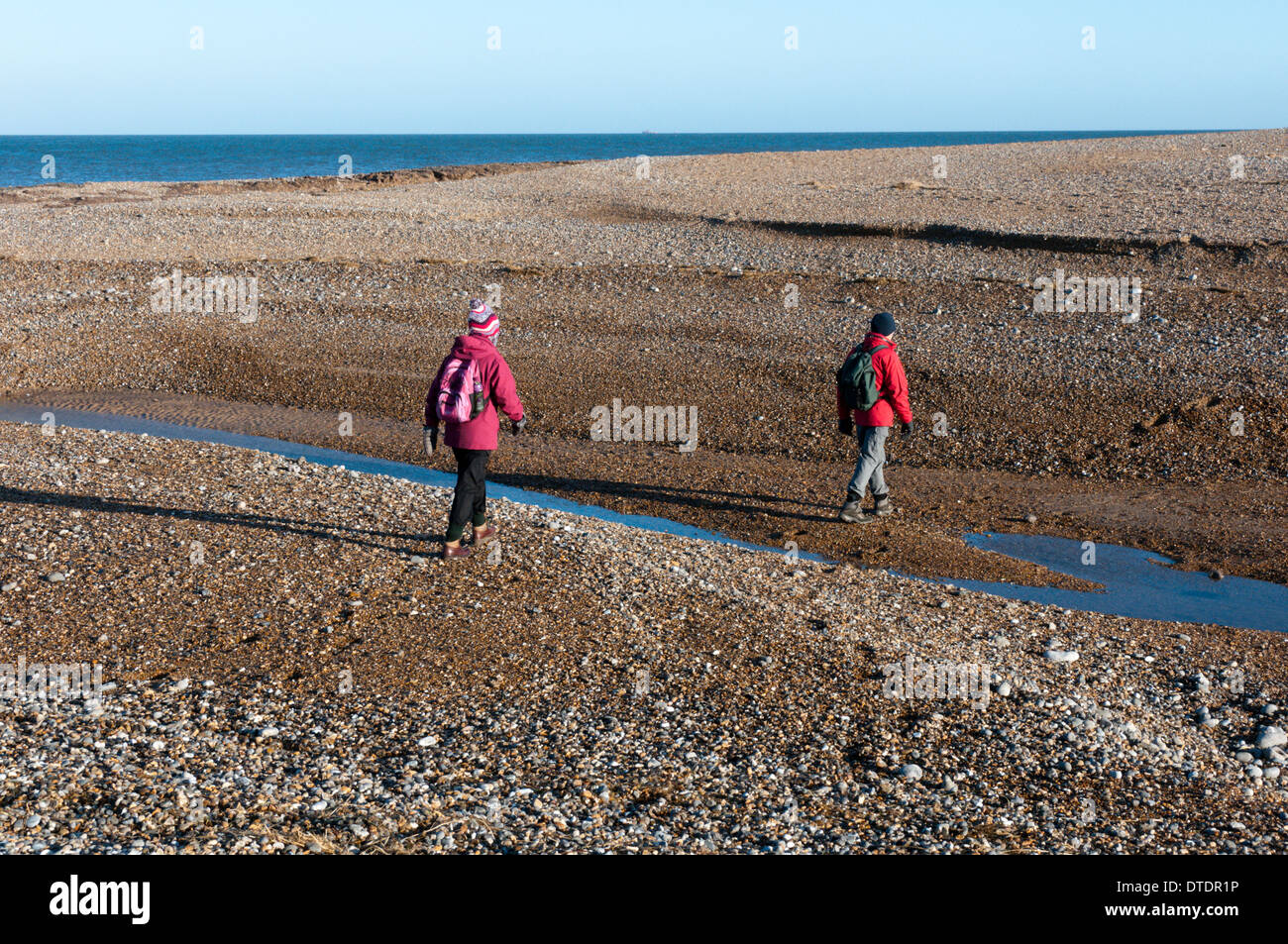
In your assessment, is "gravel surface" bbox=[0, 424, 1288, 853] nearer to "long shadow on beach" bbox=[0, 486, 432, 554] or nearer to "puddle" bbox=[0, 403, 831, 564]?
"long shadow on beach" bbox=[0, 486, 432, 554]

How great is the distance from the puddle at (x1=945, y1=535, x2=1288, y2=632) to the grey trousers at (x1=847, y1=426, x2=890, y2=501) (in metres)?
1.17

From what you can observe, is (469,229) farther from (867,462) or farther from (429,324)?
(867,462)

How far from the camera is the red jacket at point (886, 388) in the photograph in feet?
35.0

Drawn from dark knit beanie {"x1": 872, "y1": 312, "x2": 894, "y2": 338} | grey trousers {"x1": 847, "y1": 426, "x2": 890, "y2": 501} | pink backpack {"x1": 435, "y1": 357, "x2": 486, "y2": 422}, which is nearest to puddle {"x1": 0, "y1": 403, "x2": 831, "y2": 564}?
grey trousers {"x1": 847, "y1": 426, "x2": 890, "y2": 501}

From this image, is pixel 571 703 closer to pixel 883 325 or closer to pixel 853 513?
pixel 883 325

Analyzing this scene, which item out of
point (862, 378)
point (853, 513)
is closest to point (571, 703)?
point (862, 378)

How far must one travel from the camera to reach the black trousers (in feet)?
30.1

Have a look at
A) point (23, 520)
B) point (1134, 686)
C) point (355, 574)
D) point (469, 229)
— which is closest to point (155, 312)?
point (469, 229)

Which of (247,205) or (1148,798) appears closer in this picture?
(1148,798)

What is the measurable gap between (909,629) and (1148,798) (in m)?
2.68

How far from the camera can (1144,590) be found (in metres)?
10.3

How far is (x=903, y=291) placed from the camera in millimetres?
20578

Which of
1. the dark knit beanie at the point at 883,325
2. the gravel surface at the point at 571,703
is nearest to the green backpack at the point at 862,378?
the dark knit beanie at the point at 883,325

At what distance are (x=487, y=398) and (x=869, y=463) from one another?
4363 millimetres
